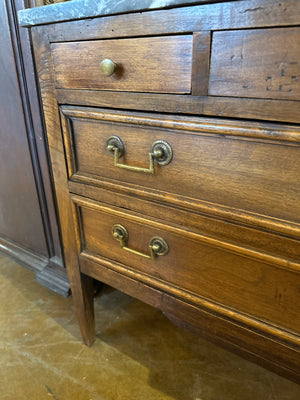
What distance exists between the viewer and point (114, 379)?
845mm

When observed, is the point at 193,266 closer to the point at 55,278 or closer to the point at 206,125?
the point at 206,125

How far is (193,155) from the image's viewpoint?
0.50 m

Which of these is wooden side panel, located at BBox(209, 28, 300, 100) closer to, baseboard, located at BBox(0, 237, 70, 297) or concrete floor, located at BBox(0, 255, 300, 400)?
concrete floor, located at BBox(0, 255, 300, 400)

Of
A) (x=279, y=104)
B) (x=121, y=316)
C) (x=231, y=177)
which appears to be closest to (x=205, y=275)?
(x=231, y=177)

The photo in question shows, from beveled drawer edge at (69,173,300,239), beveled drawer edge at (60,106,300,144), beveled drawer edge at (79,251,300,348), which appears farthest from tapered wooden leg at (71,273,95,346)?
beveled drawer edge at (60,106,300,144)

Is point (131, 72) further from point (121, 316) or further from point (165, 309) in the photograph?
point (121, 316)

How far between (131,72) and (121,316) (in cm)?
85

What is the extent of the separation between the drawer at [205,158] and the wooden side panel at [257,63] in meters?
0.05

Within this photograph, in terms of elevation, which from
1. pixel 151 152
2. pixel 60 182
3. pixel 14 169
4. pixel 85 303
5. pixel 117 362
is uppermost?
pixel 151 152

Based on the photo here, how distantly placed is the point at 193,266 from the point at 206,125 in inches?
10.7

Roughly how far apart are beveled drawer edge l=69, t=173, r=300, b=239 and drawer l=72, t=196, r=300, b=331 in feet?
0.16

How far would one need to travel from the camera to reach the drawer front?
1.49 ft

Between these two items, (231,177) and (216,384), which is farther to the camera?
(216,384)

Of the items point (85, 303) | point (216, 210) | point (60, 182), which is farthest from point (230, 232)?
point (85, 303)
